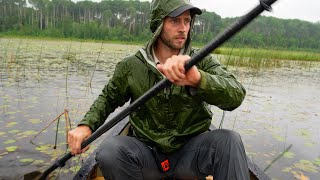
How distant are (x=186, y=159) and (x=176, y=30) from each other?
1.16m

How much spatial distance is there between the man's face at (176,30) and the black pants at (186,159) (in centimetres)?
89

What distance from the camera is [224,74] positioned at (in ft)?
8.06

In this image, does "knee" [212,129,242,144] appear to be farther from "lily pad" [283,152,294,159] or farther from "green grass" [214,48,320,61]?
"green grass" [214,48,320,61]

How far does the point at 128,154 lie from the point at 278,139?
4.19m

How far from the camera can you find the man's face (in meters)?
2.78

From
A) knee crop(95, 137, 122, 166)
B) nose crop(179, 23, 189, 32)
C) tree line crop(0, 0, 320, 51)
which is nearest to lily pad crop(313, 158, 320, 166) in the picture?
nose crop(179, 23, 189, 32)

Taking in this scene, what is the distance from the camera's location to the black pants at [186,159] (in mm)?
2186

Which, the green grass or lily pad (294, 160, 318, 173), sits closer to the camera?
lily pad (294, 160, 318, 173)

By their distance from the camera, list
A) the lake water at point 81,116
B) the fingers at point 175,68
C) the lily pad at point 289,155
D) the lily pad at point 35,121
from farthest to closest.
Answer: the lily pad at point 35,121, the lily pad at point 289,155, the lake water at point 81,116, the fingers at point 175,68

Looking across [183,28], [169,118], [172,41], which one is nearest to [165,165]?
[169,118]

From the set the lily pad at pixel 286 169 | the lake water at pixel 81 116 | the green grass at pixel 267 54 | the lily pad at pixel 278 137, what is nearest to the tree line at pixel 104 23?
the green grass at pixel 267 54

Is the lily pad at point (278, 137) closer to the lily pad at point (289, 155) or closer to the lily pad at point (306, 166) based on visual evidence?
the lily pad at point (289, 155)

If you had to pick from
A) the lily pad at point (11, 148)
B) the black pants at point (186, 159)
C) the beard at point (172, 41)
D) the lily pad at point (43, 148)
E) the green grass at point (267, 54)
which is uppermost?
the beard at point (172, 41)

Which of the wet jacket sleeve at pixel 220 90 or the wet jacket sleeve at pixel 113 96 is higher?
the wet jacket sleeve at pixel 220 90
